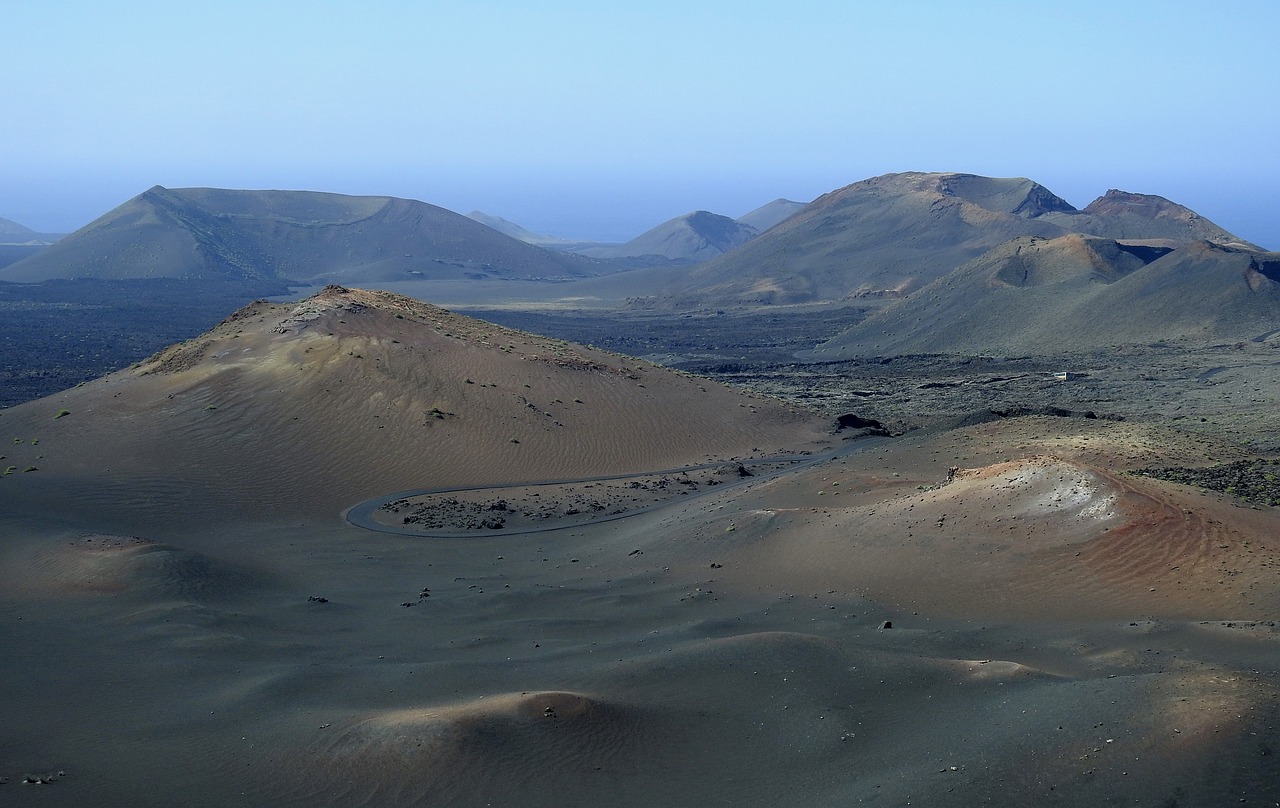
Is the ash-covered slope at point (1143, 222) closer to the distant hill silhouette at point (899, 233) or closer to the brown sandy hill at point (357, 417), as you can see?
the distant hill silhouette at point (899, 233)

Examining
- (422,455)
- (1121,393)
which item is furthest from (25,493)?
(1121,393)

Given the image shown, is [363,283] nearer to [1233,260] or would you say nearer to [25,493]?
[1233,260]

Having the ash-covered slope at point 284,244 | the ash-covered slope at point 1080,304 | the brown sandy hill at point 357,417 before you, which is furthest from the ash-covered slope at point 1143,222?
the brown sandy hill at point 357,417

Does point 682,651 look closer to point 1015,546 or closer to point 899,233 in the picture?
point 1015,546

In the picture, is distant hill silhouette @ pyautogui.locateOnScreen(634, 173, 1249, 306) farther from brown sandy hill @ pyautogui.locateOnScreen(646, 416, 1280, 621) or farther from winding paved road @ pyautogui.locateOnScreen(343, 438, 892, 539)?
brown sandy hill @ pyautogui.locateOnScreen(646, 416, 1280, 621)

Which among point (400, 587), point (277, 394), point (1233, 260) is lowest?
point (400, 587)

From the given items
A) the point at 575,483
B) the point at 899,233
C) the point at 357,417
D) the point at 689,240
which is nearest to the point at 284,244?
the point at 689,240

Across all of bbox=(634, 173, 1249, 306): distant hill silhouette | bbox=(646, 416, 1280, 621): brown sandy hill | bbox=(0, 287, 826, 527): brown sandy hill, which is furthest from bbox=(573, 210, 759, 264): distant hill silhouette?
bbox=(646, 416, 1280, 621): brown sandy hill
